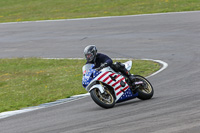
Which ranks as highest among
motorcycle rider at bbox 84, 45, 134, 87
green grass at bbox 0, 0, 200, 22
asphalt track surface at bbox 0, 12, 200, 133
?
motorcycle rider at bbox 84, 45, 134, 87

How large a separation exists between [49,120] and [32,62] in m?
11.9

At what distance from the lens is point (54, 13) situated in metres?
37.5

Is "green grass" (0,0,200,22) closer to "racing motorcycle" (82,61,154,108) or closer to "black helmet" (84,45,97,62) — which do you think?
"racing motorcycle" (82,61,154,108)

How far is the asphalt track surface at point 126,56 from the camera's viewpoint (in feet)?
27.2

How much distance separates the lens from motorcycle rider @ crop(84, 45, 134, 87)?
10.7m

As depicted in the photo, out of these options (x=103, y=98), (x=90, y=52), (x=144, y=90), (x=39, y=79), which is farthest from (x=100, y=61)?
(x=39, y=79)

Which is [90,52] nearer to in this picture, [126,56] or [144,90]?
[144,90]

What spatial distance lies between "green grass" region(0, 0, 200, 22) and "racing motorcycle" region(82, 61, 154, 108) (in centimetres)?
2060

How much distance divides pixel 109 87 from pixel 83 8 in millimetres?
27390

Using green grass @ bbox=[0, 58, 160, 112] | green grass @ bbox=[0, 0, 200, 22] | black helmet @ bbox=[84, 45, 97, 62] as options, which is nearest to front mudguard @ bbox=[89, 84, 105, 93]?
black helmet @ bbox=[84, 45, 97, 62]

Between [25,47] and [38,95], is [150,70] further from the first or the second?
[25,47]

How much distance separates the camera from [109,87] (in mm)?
10805

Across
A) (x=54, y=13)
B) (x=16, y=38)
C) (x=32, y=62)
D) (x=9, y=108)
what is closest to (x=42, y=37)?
(x=16, y=38)

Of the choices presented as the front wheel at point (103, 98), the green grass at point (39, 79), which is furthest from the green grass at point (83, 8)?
the front wheel at point (103, 98)
